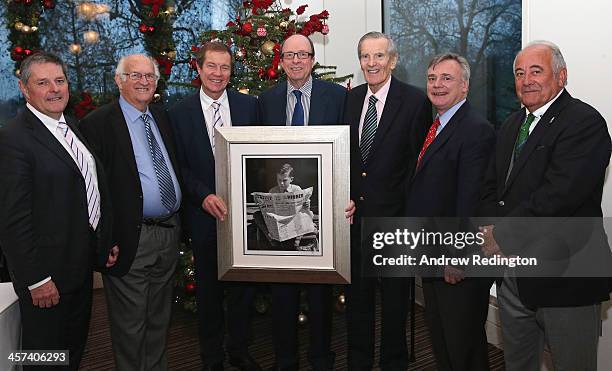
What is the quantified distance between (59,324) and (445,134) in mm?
2056

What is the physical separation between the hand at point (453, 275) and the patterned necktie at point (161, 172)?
1.52 m

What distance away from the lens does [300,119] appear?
310 centimetres

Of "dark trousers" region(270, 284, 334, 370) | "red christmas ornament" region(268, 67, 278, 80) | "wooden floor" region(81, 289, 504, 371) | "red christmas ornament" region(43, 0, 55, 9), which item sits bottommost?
"wooden floor" region(81, 289, 504, 371)

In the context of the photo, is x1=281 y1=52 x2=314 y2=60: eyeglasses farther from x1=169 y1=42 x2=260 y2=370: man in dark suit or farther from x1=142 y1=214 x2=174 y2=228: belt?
x1=142 y1=214 x2=174 y2=228: belt

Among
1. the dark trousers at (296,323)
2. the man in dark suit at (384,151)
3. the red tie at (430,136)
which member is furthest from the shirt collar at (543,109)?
the dark trousers at (296,323)

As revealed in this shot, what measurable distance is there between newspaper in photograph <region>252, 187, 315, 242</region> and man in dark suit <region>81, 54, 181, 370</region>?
1.84 feet

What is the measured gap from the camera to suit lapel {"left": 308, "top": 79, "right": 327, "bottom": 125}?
304 cm

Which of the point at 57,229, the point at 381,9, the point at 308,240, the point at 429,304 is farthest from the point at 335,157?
the point at 381,9

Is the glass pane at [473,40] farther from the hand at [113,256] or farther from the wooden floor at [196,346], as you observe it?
the hand at [113,256]

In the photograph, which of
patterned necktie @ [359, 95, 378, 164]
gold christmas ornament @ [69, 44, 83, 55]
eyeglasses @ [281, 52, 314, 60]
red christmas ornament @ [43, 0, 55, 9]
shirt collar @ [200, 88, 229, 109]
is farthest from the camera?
gold christmas ornament @ [69, 44, 83, 55]

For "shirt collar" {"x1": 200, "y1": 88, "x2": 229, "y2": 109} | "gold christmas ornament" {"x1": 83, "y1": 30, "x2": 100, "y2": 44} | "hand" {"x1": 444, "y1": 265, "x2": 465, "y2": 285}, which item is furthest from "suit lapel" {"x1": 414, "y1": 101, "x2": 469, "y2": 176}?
"gold christmas ornament" {"x1": 83, "y1": 30, "x2": 100, "y2": 44}

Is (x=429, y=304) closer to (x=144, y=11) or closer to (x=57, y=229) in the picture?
(x=57, y=229)

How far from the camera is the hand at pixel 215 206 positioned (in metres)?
2.84

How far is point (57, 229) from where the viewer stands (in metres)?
2.43
